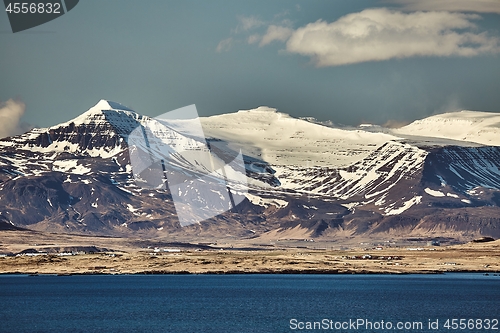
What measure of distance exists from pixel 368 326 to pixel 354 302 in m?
35.3

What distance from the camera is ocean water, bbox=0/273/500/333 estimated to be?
115 m

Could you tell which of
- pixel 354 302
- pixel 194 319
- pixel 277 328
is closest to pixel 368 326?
pixel 277 328

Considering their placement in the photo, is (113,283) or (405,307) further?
(113,283)

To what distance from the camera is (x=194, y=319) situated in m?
123

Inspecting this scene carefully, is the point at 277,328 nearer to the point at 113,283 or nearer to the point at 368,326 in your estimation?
the point at 368,326

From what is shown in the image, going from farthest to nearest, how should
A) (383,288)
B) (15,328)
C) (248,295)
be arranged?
(383,288) < (248,295) < (15,328)

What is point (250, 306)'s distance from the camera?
14100 centimetres

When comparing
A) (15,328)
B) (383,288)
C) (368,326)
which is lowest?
(383,288)

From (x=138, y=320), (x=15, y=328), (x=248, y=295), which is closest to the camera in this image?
(x=15, y=328)

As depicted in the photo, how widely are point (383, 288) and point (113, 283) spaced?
58117 mm

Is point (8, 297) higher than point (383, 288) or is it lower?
higher

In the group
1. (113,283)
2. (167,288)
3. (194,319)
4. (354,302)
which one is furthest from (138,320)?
(113,283)

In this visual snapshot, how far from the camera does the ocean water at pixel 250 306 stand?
115 metres

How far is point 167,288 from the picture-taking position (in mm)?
183875
